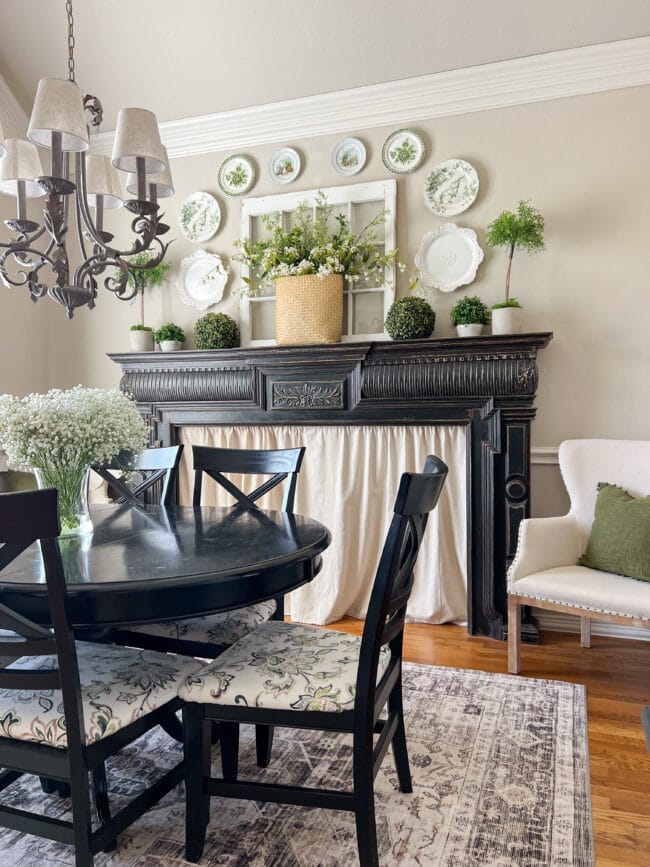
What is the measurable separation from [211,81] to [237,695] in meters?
3.36

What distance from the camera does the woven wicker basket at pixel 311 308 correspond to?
337 centimetres

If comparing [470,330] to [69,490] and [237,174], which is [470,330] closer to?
[237,174]

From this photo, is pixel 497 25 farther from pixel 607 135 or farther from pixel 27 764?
pixel 27 764

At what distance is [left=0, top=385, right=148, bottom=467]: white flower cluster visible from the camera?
1.82 metres

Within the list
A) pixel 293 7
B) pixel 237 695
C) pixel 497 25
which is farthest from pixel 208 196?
pixel 237 695

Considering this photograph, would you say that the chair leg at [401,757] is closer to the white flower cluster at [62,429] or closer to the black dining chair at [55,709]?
the black dining chair at [55,709]

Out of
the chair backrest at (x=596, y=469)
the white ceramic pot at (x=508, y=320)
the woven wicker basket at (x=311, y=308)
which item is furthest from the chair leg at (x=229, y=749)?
the white ceramic pot at (x=508, y=320)

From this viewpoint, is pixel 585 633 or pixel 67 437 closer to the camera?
pixel 67 437

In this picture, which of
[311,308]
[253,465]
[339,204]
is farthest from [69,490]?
[339,204]

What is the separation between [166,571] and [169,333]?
8.30ft

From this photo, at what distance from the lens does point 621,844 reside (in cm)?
169

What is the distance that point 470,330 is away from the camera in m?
3.18

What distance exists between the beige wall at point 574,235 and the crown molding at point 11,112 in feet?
7.90

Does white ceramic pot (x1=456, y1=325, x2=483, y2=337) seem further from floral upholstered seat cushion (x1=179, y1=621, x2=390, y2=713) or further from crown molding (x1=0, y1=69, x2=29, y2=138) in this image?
crown molding (x1=0, y1=69, x2=29, y2=138)
